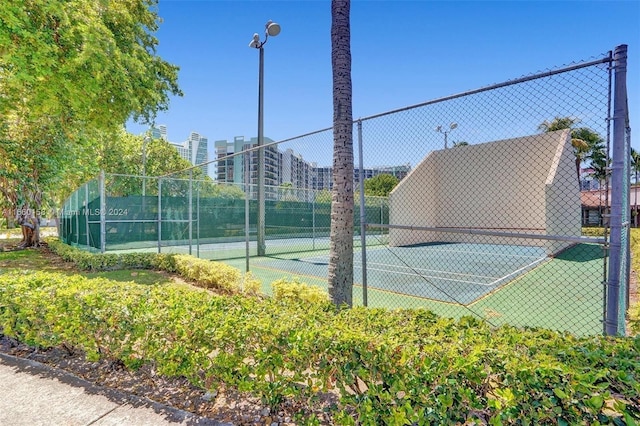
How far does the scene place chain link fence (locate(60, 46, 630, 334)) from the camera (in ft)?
9.11

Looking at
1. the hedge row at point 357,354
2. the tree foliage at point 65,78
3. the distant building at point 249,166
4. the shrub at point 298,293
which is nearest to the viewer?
the hedge row at point 357,354

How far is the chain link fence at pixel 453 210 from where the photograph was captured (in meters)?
2.78

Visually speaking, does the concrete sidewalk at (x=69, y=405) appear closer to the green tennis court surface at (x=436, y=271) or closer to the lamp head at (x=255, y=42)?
the green tennis court surface at (x=436, y=271)

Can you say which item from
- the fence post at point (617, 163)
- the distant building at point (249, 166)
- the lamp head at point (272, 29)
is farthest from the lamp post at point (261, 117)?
the fence post at point (617, 163)

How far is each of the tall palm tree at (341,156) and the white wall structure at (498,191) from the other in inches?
288

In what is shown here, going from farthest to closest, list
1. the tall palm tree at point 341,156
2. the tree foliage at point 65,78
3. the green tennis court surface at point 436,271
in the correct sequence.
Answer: the green tennis court surface at point 436,271 < the tree foliage at point 65,78 < the tall palm tree at point 341,156

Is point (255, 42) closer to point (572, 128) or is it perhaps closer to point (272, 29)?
point (272, 29)

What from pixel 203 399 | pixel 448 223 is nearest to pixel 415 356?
pixel 203 399

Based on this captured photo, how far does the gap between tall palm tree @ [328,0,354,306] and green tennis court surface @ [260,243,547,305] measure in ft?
7.62

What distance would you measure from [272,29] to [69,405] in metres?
9.82

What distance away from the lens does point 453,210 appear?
14.8 meters

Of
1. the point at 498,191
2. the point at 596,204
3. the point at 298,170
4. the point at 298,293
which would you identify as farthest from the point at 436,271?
the point at 498,191

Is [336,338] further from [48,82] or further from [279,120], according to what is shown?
[279,120]

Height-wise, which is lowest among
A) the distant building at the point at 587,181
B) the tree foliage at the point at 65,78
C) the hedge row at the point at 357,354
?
the hedge row at the point at 357,354
